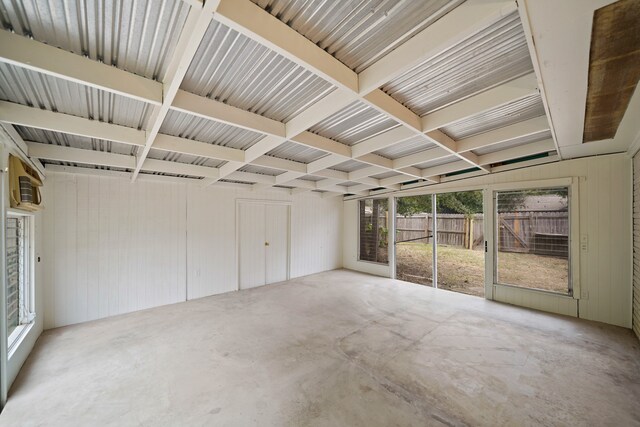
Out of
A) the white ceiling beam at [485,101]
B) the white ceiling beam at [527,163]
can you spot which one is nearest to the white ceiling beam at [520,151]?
the white ceiling beam at [527,163]

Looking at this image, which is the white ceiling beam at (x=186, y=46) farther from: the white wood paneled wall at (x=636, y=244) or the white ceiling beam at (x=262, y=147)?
the white wood paneled wall at (x=636, y=244)

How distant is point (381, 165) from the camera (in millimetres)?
3766

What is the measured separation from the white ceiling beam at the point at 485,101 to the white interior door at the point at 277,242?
4.48 metres

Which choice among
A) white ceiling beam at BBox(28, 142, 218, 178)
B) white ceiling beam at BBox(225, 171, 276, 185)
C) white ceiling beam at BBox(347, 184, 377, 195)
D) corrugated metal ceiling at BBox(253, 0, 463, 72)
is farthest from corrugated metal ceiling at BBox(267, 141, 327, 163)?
white ceiling beam at BBox(347, 184, 377, 195)

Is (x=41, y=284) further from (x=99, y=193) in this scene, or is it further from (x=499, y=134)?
(x=499, y=134)

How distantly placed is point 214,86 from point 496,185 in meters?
5.00

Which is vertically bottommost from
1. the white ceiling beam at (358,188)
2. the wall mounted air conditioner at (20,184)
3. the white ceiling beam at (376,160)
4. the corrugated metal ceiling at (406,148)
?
the wall mounted air conditioner at (20,184)

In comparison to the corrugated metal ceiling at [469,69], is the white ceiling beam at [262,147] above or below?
below

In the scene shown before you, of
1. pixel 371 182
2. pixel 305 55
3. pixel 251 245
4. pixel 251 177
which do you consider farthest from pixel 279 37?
pixel 251 245

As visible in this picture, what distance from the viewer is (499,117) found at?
256cm

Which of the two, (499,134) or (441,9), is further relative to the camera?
(499,134)

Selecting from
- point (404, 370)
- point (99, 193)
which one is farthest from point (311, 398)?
point (99, 193)

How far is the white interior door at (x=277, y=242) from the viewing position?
19.8 ft

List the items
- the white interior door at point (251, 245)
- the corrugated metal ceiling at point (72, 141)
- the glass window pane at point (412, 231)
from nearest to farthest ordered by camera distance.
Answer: the corrugated metal ceiling at point (72, 141) < the white interior door at point (251, 245) < the glass window pane at point (412, 231)
